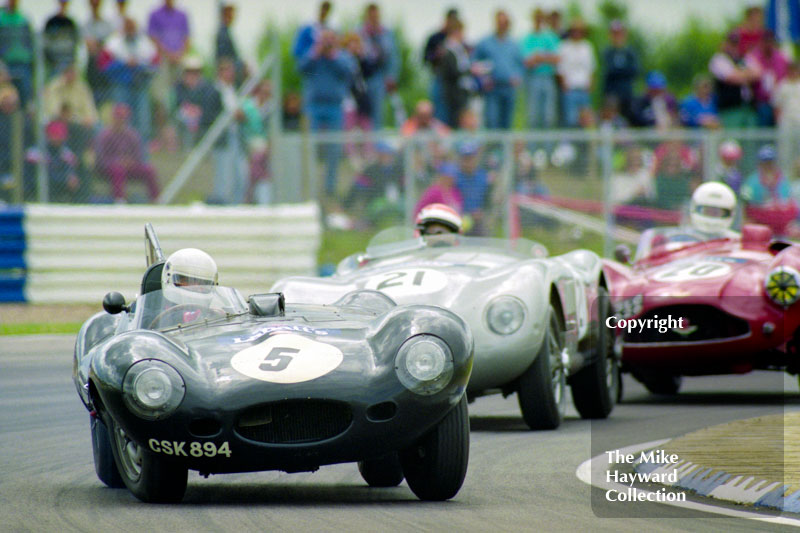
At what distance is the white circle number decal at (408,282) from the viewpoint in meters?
8.32

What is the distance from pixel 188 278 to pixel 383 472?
118 cm

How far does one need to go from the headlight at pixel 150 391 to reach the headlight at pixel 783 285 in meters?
5.47

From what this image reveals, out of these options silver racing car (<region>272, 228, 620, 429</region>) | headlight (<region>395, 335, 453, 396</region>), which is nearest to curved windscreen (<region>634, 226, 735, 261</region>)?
silver racing car (<region>272, 228, 620, 429</region>)

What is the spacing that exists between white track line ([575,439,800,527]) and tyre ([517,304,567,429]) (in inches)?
27.0

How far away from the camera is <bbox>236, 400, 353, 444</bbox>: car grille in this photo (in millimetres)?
5422

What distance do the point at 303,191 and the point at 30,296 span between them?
130 inches


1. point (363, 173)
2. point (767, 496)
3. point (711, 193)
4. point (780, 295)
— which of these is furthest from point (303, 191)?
point (767, 496)

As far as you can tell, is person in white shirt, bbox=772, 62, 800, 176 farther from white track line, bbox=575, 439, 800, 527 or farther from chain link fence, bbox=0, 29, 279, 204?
white track line, bbox=575, 439, 800, 527

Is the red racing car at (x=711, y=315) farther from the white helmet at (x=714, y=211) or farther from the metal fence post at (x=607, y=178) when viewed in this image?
the metal fence post at (x=607, y=178)

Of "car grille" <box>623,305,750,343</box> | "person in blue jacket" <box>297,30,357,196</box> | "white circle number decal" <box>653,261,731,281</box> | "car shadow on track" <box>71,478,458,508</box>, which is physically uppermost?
"person in blue jacket" <box>297,30,357,196</box>

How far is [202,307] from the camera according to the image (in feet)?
20.6

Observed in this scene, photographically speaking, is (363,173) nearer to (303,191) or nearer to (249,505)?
(303,191)

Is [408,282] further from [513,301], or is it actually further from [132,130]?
[132,130]

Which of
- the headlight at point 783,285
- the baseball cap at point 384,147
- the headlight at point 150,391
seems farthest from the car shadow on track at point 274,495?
the baseball cap at point 384,147
